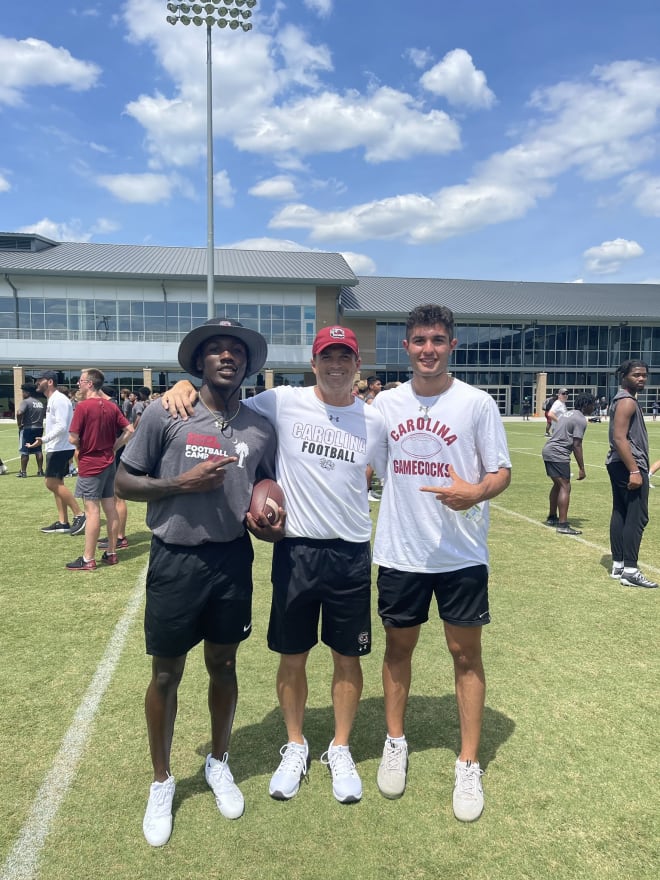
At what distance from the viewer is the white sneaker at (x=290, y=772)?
8.96ft

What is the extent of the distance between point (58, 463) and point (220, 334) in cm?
617

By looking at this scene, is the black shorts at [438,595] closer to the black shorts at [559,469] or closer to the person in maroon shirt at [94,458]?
the person in maroon shirt at [94,458]

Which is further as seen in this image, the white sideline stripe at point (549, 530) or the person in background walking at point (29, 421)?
the person in background walking at point (29, 421)

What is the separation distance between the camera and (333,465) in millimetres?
2801

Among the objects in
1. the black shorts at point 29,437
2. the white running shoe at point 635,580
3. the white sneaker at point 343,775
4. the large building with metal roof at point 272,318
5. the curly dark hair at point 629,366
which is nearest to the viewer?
the white sneaker at point 343,775

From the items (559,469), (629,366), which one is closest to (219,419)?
(629,366)

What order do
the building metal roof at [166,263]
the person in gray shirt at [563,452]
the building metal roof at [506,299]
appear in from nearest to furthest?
the person in gray shirt at [563,452] < the building metal roof at [166,263] < the building metal roof at [506,299]

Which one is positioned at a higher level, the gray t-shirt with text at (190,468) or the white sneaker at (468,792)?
the gray t-shirt with text at (190,468)

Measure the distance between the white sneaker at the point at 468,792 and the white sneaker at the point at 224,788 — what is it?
102 centimetres

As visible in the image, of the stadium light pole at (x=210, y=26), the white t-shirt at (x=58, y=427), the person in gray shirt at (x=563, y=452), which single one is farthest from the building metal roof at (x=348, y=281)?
the person in gray shirt at (x=563, y=452)

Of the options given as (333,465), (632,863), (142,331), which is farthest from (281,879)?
(142,331)

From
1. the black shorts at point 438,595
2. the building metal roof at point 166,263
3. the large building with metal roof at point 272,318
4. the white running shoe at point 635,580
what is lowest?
the white running shoe at point 635,580

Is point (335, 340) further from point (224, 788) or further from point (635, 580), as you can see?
point (635, 580)

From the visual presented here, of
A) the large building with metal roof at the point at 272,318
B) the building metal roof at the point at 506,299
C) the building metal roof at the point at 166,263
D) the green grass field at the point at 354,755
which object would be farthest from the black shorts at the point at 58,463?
the building metal roof at the point at 506,299
